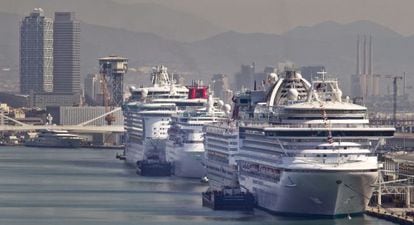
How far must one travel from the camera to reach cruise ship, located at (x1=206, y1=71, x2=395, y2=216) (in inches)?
1841

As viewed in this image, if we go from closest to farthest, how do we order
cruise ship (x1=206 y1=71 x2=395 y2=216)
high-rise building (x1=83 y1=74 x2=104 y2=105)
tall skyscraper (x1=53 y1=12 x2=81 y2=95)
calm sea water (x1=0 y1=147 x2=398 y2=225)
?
cruise ship (x1=206 y1=71 x2=395 y2=216), calm sea water (x1=0 y1=147 x2=398 y2=225), high-rise building (x1=83 y1=74 x2=104 y2=105), tall skyscraper (x1=53 y1=12 x2=81 y2=95)

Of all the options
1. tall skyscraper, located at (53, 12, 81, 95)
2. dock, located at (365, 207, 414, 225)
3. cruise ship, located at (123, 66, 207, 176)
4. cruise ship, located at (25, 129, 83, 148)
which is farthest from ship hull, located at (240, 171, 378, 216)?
tall skyscraper, located at (53, 12, 81, 95)

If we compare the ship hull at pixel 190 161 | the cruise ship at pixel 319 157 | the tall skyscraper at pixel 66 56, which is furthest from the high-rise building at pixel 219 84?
the cruise ship at pixel 319 157

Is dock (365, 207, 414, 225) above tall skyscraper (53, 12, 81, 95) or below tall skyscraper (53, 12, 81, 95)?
below

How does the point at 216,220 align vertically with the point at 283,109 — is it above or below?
below

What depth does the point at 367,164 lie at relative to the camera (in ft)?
155

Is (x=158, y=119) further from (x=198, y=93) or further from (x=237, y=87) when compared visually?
(x=237, y=87)

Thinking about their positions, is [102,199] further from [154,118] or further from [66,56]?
[66,56]

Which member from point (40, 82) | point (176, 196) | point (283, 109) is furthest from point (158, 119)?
point (40, 82)

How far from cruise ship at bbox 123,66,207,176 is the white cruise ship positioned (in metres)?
2.27

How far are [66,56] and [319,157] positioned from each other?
152m

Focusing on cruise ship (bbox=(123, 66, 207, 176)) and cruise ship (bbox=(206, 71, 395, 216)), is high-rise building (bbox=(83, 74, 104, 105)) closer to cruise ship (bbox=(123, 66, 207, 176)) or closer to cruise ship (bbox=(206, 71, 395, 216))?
cruise ship (bbox=(123, 66, 207, 176))

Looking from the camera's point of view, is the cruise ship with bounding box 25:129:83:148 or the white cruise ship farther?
the cruise ship with bounding box 25:129:83:148

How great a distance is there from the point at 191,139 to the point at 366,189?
2020 centimetres
